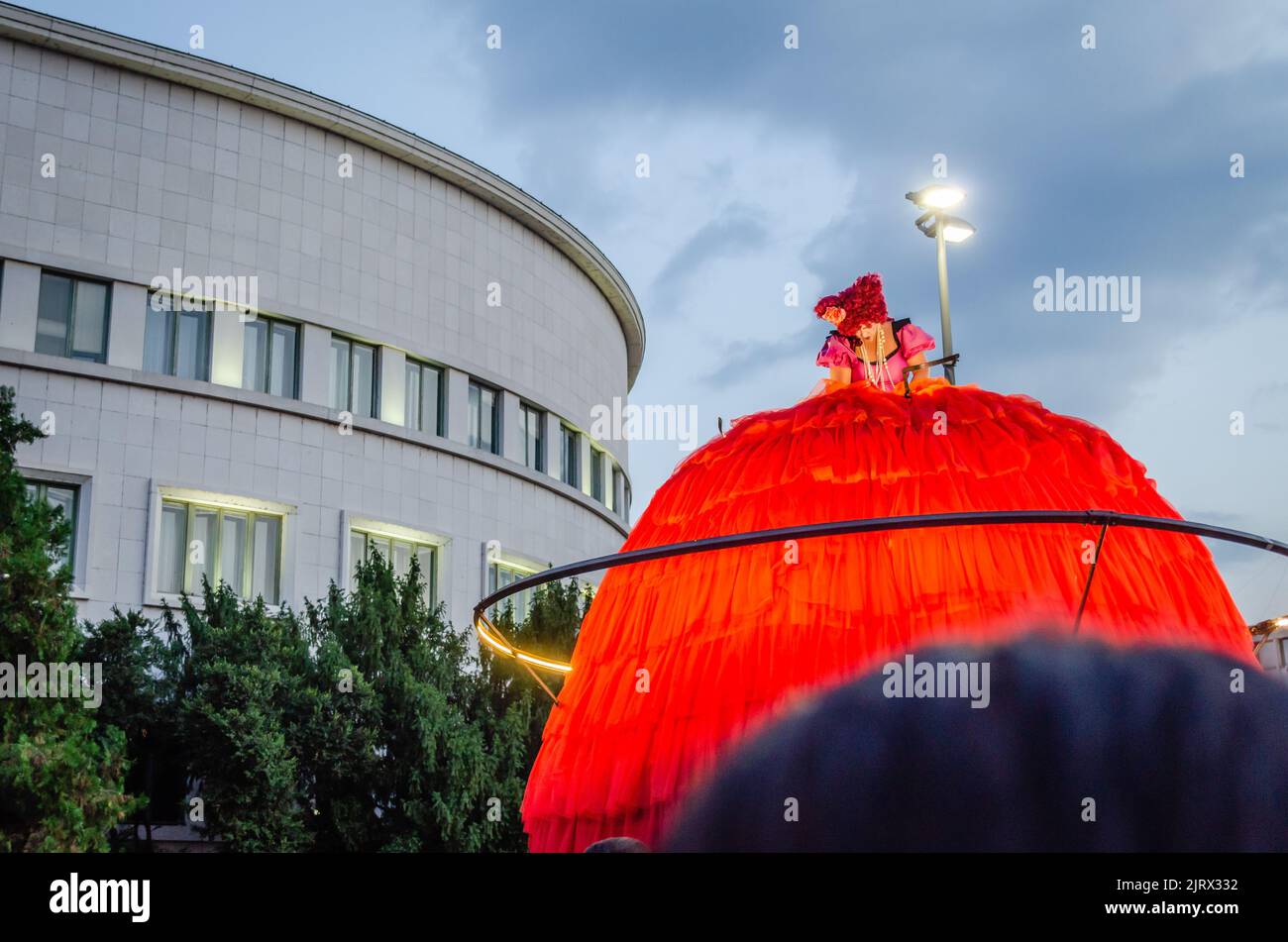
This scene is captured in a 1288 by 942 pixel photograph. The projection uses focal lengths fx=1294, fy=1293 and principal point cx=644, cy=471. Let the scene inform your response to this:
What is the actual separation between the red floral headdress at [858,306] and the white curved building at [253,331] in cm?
2375

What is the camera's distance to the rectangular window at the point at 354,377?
1389 inches

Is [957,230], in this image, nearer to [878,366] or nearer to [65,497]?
[878,366]

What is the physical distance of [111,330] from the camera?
30922mm

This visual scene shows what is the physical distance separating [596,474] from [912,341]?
36.3m

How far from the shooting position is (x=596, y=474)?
46.1 meters

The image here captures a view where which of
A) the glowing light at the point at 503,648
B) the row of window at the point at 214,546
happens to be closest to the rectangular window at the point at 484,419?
the row of window at the point at 214,546

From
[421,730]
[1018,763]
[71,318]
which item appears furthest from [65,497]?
[1018,763]

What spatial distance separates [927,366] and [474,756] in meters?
15.6

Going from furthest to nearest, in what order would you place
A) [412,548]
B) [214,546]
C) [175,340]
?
[412,548] < [175,340] < [214,546]

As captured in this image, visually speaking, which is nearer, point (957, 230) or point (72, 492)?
point (957, 230)

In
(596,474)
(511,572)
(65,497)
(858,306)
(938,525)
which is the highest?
(596,474)

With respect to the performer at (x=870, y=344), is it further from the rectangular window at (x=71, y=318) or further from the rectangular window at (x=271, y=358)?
the rectangular window at (x=271, y=358)
